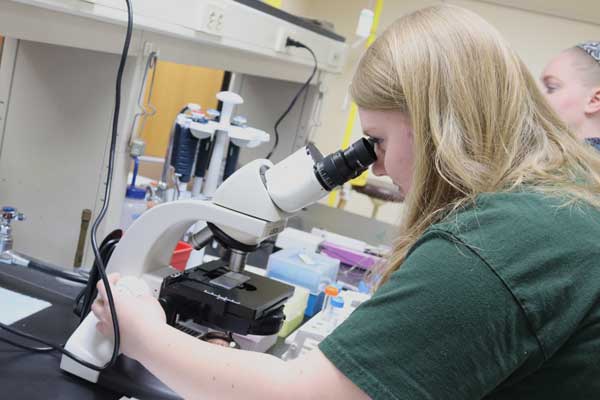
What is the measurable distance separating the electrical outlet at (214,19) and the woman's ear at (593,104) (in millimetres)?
1132

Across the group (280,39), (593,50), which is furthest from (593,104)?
(280,39)

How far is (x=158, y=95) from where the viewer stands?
123 inches

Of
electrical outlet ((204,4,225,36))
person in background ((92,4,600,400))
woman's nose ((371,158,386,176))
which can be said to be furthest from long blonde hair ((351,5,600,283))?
electrical outlet ((204,4,225,36))

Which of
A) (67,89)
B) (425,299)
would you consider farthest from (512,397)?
(67,89)

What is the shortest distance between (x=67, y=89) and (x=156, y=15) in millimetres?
366

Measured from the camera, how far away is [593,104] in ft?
6.22

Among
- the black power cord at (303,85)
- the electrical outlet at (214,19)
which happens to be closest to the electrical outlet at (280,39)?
the black power cord at (303,85)

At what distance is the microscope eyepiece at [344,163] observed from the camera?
97 cm

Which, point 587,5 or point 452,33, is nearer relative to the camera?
point 452,33

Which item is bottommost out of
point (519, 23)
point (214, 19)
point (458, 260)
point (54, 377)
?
point (54, 377)

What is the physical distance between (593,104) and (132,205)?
1.39 meters

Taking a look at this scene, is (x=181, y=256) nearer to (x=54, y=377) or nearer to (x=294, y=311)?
(x=294, y=311)

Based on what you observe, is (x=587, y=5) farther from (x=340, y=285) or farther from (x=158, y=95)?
(x=340, y=285)

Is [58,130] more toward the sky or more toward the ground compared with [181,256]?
more toward the sky
